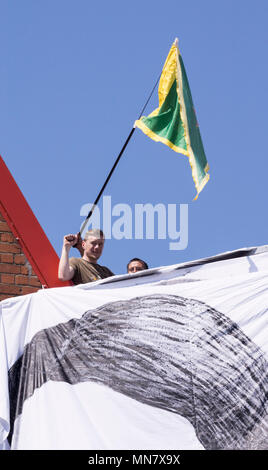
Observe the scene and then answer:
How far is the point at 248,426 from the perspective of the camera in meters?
5.57

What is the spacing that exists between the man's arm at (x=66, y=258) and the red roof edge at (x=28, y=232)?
0.81ft

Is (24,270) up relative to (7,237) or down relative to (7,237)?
down

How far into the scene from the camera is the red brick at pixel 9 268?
756 centimetres

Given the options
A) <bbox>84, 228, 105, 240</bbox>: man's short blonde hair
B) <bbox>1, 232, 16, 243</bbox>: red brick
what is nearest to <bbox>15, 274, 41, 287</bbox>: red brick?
<bbox>1, 232, 16, 243</bbox>: red brick

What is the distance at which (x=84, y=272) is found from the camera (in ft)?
24.4

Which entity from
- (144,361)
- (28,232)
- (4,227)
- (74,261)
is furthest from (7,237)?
(144,361)

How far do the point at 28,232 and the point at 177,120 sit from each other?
181cm

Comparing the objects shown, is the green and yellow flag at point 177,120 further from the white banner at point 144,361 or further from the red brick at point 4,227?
the white banner at point 144,361

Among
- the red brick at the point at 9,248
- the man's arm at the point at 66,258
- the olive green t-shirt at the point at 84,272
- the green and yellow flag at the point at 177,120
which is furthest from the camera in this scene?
the green and yellow flag at the point at 177,120

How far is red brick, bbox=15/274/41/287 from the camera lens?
7609mm

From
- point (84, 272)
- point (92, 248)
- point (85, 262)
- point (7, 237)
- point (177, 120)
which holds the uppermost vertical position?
point (177, 120)

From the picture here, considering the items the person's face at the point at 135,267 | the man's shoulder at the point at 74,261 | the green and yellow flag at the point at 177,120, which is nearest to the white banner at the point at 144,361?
the man's shoulder at the point at 74,261

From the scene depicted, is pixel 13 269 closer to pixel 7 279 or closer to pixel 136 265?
pixel 7 279
